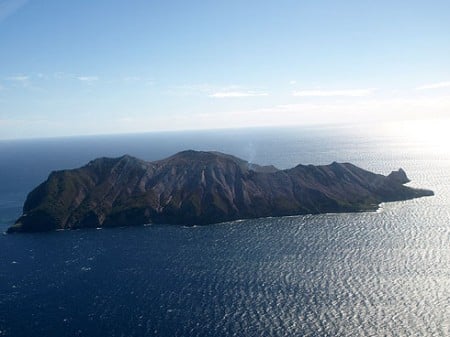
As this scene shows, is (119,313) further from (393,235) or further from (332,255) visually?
(393,235)

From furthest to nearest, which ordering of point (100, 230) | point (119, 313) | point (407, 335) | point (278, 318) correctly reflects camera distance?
point (100, 230), point (119, 313), point (278, 318), point (407, 335)

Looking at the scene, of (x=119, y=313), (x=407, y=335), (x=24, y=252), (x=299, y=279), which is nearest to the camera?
(x=407, y=335)

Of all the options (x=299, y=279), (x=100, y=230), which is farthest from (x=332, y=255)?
(x=100, y=230)

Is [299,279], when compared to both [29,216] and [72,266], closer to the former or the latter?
[72,266]

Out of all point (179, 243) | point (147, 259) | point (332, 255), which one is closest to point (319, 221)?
point (332, 255)

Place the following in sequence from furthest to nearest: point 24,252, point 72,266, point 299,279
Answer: point 24,252 → point 72,266 → point 299,279

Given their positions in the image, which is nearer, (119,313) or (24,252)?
(119,313)
